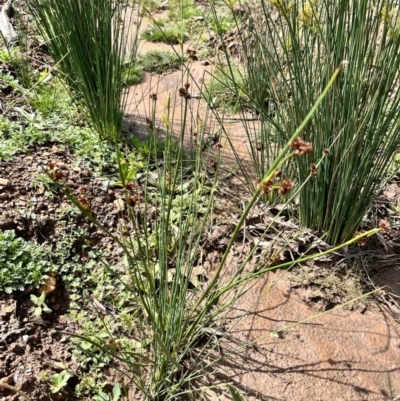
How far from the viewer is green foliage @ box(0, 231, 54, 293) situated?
1608 mm

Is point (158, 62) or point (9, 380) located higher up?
point (158, 62)

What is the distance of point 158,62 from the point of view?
388 cm

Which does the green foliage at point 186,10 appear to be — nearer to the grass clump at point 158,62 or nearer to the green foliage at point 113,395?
the grass clump at point 158,62

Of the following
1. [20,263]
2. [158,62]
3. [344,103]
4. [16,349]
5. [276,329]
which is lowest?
[276,329]

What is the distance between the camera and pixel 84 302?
1.70m

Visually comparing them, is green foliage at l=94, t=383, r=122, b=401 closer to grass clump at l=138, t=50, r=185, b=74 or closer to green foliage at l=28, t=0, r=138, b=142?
green foliage at l=28, t=0, r=138, b=142

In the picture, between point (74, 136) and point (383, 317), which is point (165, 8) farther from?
point (383, 317)

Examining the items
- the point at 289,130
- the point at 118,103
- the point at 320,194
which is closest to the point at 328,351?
the point at 320,194

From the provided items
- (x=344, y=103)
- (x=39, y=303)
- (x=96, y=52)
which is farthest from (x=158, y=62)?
(x=39, y=303)

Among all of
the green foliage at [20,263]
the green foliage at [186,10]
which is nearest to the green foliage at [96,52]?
the green foliage at [20,263]

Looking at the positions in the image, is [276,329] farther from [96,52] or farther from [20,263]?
[96,52]

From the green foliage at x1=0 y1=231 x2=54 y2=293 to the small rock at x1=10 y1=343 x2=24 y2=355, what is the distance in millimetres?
200

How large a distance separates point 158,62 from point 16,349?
2.97 metres

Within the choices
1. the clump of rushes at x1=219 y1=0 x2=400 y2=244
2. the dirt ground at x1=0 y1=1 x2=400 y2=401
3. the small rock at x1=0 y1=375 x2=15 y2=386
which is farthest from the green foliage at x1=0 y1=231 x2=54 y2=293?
the clump of rushes at x1=219 y1=0 x2=400 y2=244
